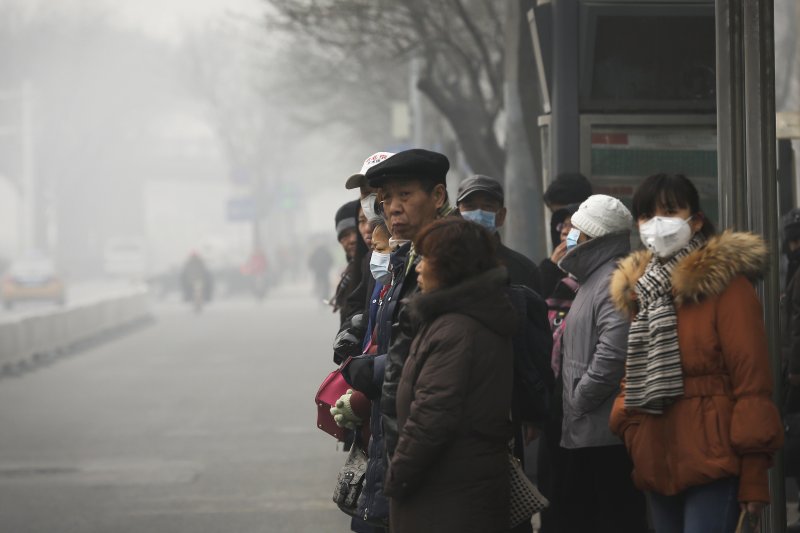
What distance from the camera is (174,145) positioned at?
381ft

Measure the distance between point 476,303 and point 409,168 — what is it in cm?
77

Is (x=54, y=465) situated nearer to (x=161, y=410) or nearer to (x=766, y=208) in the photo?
(x=161, y=410)

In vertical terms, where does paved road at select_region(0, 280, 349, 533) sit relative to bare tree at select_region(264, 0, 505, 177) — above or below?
below

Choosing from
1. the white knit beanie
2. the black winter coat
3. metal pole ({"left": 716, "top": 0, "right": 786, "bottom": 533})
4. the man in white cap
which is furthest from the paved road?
the black winter coat

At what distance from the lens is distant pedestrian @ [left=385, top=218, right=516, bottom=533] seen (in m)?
4.42

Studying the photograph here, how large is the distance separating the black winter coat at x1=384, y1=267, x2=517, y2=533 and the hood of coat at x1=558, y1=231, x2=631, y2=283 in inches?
55.3

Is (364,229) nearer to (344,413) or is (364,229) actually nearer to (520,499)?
(344,413)

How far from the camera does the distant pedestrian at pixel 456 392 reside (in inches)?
174

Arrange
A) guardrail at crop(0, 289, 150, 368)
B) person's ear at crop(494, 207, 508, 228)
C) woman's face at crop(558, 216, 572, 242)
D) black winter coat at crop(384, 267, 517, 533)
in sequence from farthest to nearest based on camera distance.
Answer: guardrail at crop(0, 289, 150, 368) < woman's face at crop(558, 216, 572, 242) < person's ear at crop(494, 207, 508, 228) < black winter coat at crop(384, 267, 517, 533)

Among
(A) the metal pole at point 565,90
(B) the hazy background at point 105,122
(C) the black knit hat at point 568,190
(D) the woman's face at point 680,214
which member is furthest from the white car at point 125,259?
(D) the woman's face at point 680,214

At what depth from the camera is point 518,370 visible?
4.97m

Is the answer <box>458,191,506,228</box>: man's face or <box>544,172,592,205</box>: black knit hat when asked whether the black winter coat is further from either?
<box>544,172,592,205</box>: black knit hat

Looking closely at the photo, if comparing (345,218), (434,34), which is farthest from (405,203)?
(434,34)

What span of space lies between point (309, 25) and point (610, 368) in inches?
595
